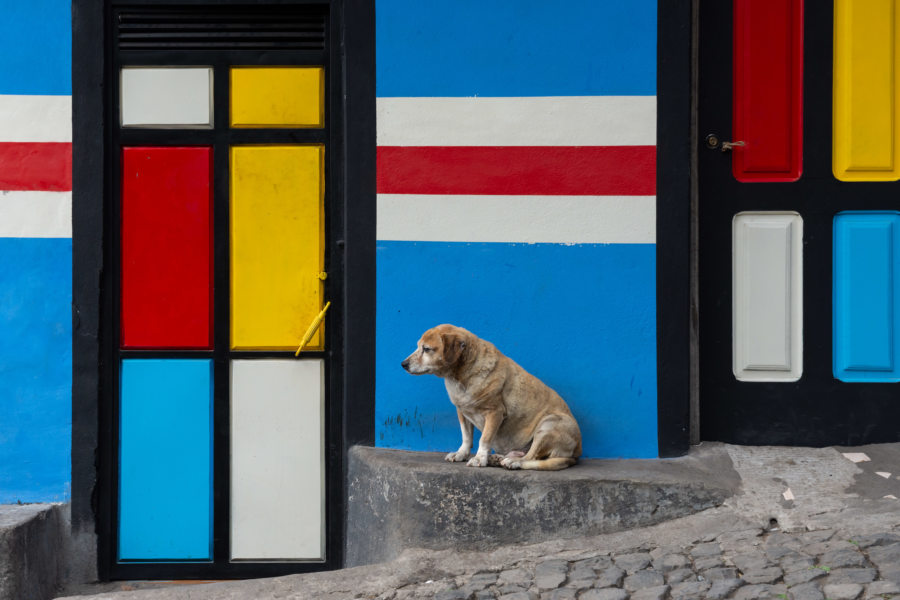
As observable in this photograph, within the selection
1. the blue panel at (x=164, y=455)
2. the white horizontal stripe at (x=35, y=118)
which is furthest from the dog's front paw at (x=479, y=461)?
the white horizontal stripe at (x=35, y=118)

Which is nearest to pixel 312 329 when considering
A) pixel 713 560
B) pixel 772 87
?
pixel 713 560

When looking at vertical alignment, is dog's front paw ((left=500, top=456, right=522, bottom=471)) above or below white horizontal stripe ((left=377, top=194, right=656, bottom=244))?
below

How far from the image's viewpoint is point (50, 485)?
450cm

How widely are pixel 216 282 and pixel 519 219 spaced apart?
1703 millimetres

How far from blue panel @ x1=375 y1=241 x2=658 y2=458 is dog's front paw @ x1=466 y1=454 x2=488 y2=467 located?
1.38 ft

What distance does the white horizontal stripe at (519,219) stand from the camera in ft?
14.4

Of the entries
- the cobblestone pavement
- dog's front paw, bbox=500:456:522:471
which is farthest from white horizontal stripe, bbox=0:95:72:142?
the cobblestone pavement

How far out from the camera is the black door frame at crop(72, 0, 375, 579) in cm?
443

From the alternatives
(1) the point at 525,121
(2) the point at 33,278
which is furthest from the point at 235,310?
(1) the point at 525,121

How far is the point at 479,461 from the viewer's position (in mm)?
4008

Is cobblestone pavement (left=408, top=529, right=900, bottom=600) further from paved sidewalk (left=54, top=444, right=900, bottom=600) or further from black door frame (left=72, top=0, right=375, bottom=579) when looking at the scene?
black door frame (left=72, top=0, right=375, bottom=579)

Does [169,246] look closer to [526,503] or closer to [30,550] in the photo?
[30,550]

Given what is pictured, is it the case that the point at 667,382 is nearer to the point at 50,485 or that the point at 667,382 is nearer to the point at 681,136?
the point at 681,136

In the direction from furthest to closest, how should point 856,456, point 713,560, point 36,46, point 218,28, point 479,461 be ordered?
point 218,28
point 36,46
point 856,456
point 479,461
point 713,560
